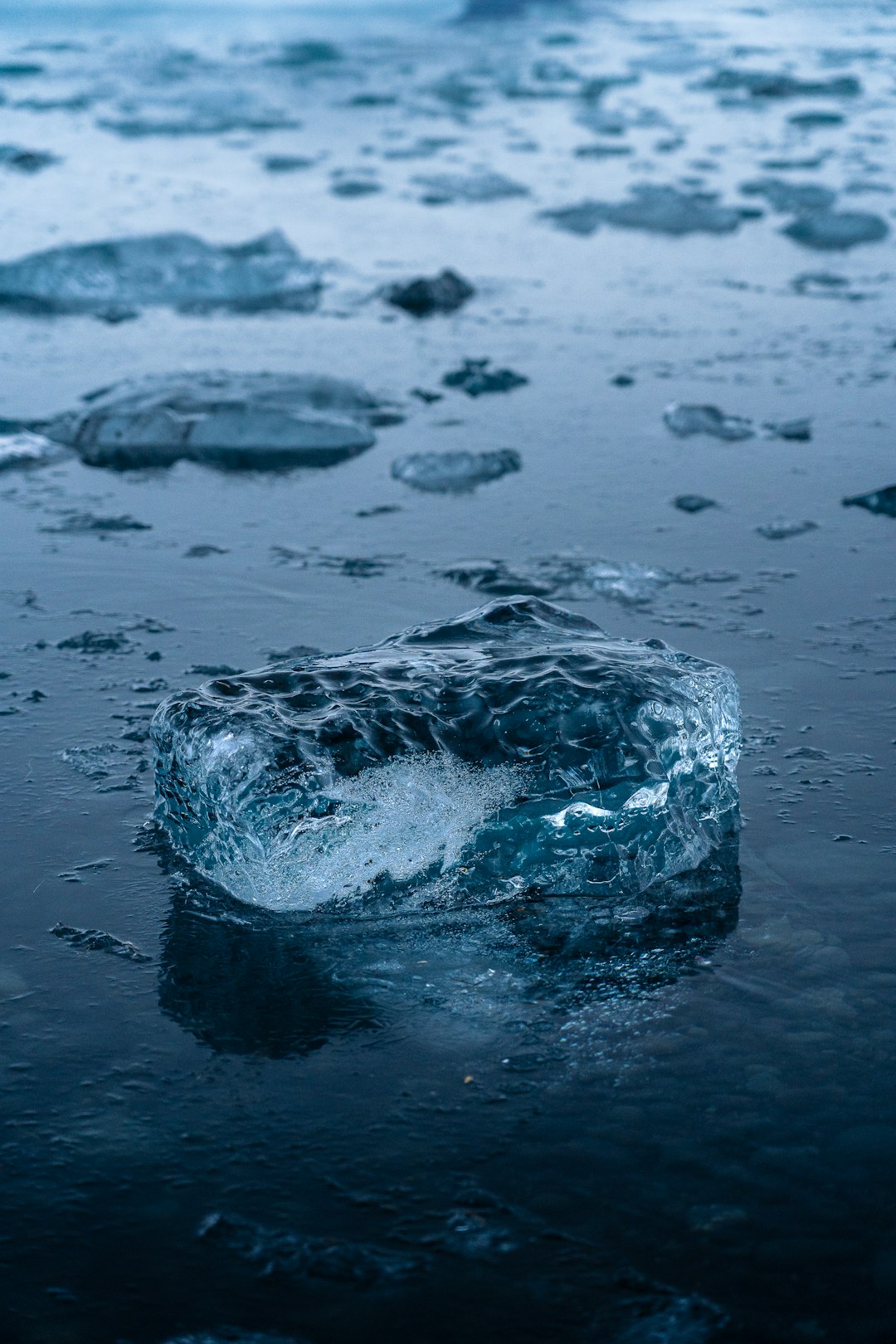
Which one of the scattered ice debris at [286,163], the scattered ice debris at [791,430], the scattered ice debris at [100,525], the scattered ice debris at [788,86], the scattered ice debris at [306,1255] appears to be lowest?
the scattered ice debris at [306,1255]

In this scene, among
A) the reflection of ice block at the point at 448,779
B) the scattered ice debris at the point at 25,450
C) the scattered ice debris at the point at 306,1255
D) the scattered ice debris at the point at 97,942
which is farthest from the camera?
the scattered ice debris at the point at 25,450

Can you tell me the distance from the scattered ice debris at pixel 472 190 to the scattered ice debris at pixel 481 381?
16.6ft

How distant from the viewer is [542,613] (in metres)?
3.46

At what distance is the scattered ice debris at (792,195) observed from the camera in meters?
10.5

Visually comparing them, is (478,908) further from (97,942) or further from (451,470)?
(451,470)

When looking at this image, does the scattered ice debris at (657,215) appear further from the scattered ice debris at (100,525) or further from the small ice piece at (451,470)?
the scattered ice debris at (100,525)

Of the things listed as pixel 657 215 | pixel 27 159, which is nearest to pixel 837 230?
pixel 657 215

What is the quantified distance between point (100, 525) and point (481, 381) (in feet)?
6.88

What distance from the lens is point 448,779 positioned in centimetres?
282

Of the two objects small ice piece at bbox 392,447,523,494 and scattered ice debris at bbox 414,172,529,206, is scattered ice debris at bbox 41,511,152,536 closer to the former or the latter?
small ice piece at bbox 392,447,523,494

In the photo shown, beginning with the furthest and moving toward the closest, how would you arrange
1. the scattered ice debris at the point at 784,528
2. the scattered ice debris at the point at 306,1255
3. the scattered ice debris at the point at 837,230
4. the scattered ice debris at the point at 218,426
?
1. the scattered ice debris at the point at 837,230
2. the scattered ice debris at the point at 218,426
3. the scattered ice debris at the point at 784,528
4. the scattered ice debris at the point at 306,1255

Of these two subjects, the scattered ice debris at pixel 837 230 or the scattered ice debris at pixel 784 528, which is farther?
the scattered ice debris at pixel 837 230

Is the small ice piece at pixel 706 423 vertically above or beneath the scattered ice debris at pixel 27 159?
beneath

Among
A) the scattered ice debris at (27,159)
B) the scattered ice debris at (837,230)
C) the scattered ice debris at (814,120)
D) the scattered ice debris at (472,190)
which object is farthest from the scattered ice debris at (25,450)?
the scattered ice debris at (814,120)
